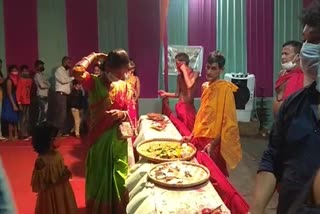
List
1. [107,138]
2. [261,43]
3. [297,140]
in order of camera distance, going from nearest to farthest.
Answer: [297,140] → [107,138] → [261,43]

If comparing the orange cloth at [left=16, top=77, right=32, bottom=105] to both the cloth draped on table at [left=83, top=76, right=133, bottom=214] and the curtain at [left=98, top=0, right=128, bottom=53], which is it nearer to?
the curtain at [left=98, top=0, right=128, bottom=53]

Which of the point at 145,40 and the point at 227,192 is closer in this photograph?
the point at 227,192

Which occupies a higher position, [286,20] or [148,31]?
[286,20]

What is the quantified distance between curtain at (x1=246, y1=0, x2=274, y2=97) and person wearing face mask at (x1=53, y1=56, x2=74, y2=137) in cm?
312

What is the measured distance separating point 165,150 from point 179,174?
0.57 m

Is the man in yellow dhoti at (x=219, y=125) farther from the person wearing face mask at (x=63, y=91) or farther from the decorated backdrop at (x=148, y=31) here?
the person wearing face mask at (x=63, y=91)

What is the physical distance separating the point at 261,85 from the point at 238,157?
4683 mm

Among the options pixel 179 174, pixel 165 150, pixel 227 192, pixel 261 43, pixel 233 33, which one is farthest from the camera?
pixel 233 33

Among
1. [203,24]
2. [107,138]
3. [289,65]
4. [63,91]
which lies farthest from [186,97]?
[63,91]

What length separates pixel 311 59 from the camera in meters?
1.60

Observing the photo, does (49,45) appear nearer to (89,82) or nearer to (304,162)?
(89,82)

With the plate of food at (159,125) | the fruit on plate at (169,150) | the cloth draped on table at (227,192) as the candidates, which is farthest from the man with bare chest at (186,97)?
the cloth draped on table at (227,192)

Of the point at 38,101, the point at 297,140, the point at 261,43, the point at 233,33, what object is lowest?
the point at 38,101

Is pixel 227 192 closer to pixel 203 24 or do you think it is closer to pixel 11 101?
pixel 11 101
